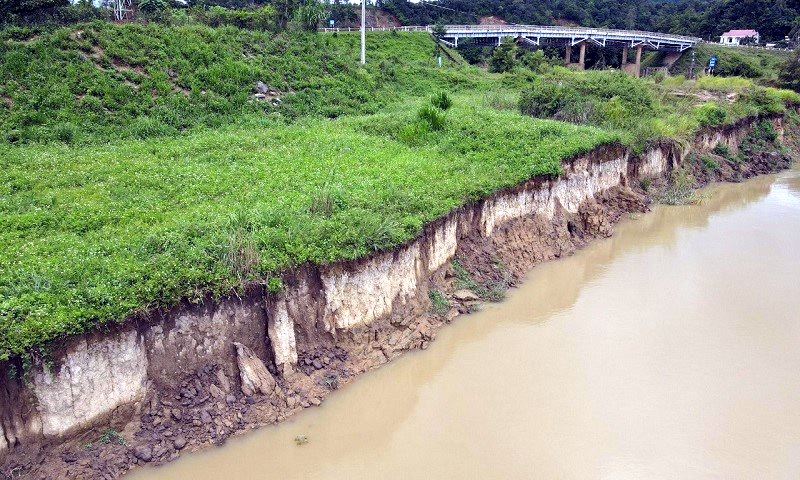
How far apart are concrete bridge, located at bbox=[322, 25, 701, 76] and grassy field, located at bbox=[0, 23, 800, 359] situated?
1618 centimetres

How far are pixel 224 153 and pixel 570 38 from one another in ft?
134

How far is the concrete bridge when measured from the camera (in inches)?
1772

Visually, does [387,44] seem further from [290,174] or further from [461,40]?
[290,174]

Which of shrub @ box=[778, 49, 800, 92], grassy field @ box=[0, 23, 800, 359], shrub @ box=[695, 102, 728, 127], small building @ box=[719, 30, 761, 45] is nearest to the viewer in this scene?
grassy field @ box=[0, 23, 800, 359]

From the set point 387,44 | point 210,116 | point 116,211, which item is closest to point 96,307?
point 116,211

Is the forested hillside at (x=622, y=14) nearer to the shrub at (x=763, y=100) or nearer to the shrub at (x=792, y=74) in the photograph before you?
the shrub at (x=792, y=74)

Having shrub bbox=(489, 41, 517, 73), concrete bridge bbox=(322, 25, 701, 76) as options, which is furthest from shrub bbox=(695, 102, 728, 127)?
concrete bridge bbox=(322, 25, 701, 76)

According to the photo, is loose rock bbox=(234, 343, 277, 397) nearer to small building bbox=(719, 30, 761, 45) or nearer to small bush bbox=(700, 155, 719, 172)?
small bush bbox=(700, 155, 719, 172)

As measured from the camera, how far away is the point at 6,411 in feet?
24.6

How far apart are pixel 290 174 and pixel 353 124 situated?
671 centimetres

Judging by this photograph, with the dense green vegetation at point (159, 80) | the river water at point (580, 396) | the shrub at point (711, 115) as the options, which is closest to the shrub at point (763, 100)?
the shrub at point (711, 115)

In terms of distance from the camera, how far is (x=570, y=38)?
48.9 metres

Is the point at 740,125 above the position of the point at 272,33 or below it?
below

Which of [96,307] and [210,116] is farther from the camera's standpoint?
[210,116]
